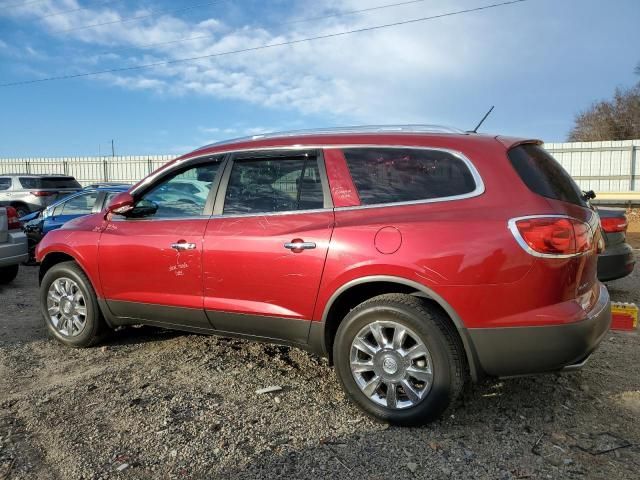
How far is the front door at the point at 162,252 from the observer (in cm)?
388

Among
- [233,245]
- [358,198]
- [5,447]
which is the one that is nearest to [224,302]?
[233,245]

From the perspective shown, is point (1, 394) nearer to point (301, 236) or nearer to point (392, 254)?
point (301, 236)

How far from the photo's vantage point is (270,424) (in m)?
3.19

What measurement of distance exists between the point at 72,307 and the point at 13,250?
140 inches

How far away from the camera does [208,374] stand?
3.96 m

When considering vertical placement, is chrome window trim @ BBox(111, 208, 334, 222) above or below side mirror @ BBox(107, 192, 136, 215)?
below

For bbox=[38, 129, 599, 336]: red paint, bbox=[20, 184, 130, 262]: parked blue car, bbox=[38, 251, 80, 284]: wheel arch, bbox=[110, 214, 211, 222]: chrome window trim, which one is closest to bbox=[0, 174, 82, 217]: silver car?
bbox=[20, 184, 130, 262]: parked blue car

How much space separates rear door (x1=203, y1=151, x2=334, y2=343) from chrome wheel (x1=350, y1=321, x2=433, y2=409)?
43 centimetres

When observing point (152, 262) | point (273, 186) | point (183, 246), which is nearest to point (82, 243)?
point (152, 262)

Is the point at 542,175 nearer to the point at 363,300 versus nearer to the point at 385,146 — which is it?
the point at 385,146

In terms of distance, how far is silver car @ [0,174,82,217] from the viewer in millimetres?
16734

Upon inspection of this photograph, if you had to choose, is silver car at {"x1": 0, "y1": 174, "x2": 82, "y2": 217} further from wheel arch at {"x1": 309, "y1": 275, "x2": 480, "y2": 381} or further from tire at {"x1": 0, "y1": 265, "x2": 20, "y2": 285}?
wheel arch at {"x1": 309, "y1": 275, "x2": 480, "y2": 381}

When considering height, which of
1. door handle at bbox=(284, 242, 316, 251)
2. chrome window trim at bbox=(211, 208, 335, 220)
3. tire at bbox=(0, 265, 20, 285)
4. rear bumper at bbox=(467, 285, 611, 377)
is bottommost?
tire at bbox=(0, 265, 20, 285)

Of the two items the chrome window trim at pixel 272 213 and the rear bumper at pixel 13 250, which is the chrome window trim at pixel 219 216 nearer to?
the chrome window trim at pixel 272 213
